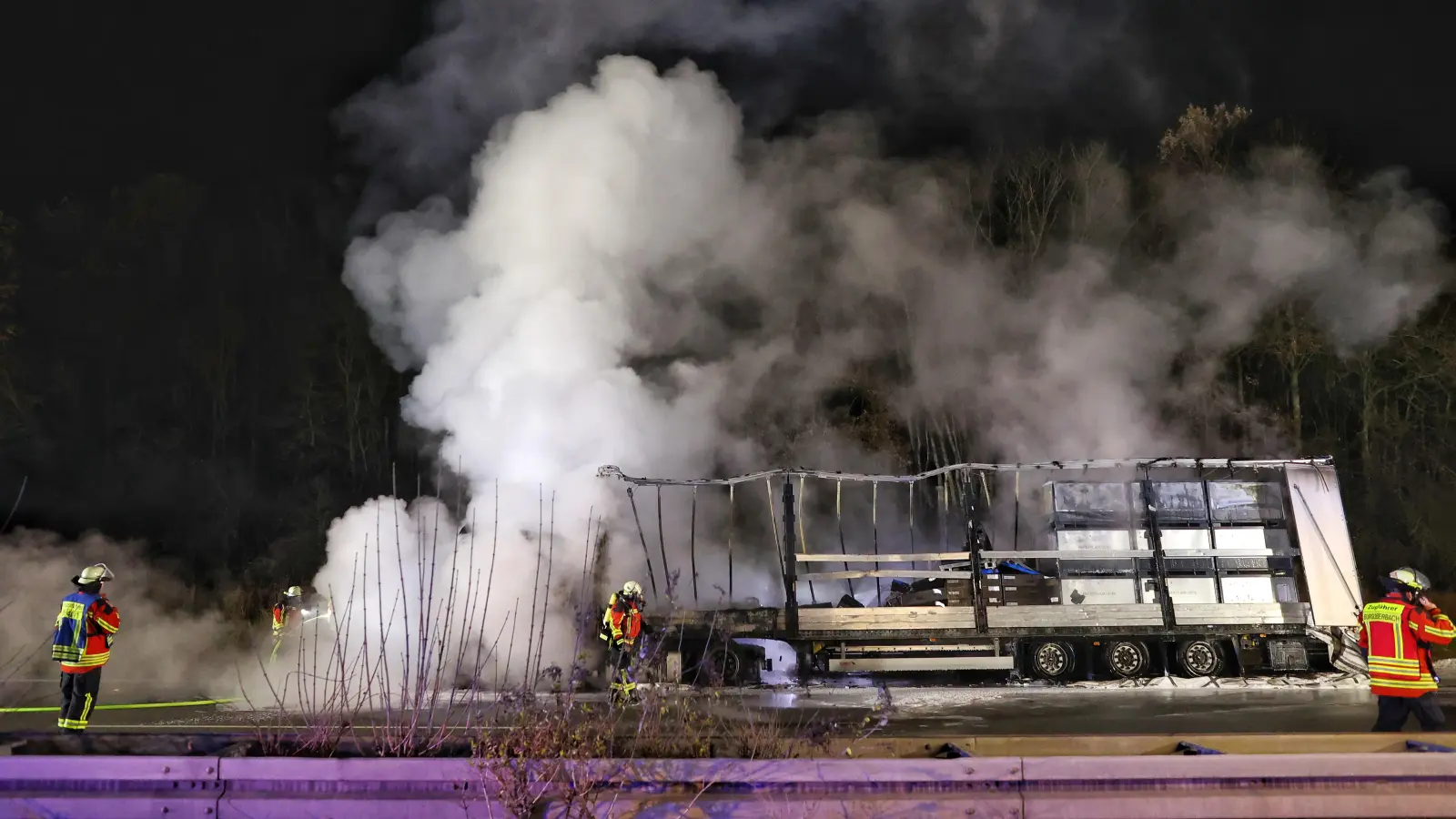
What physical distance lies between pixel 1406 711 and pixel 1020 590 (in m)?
6.35

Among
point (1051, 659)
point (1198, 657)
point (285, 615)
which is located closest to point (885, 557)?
point (1051, 659)

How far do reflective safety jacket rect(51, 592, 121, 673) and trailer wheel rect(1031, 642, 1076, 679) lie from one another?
36.0 ft

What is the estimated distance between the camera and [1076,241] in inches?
970

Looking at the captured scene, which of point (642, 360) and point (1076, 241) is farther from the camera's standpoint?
point (1076, 241)

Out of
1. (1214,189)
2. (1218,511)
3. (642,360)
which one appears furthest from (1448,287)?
(642,360)

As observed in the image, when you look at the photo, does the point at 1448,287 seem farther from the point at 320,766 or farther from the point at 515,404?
the point at 320,766

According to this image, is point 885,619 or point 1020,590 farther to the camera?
point 1020,590

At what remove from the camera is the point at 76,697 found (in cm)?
849

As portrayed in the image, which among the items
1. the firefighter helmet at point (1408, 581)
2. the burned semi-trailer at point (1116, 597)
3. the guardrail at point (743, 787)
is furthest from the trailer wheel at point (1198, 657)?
the guardrail at point (743, 787)

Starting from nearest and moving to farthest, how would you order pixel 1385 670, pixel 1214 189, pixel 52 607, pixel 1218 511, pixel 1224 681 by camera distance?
pixel 1385 670, pixel 1224 681, pixel 1218 511, pixel 52 607, pixel 1214 189

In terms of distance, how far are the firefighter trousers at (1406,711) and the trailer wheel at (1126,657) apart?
5.85m

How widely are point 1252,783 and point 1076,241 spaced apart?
22.9m

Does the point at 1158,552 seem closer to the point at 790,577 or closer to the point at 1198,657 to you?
the point at 1198,657

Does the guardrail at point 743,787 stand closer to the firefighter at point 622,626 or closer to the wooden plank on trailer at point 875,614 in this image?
the firefighter at point 622,626
